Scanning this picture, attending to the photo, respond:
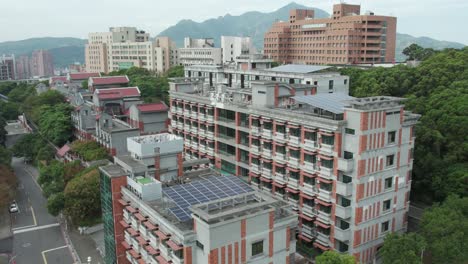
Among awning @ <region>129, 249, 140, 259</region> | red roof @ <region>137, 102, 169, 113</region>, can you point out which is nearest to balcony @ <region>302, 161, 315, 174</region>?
awning @ <region>129, 249, 140, 259</region>

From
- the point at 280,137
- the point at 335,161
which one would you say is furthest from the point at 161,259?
the point at 280,137

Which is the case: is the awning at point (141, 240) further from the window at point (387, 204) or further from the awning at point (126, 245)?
the window at point (387, 204)

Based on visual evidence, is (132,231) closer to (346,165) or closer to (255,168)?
(255,168)

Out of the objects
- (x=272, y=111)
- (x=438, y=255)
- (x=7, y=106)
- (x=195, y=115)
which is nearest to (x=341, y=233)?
(x=438, y=255)

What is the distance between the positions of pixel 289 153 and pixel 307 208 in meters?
6.74

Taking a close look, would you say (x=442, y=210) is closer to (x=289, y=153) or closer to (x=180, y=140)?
(x=289, y=153)

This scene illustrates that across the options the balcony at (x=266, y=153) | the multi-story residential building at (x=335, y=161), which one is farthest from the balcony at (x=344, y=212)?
the balcony at (x=266, y=153)

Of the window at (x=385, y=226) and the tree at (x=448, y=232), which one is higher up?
the tree at (x=448, y=232)

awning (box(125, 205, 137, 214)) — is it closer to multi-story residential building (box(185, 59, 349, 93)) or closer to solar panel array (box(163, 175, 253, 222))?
solar panel array (box(163, 175, 253, 222))

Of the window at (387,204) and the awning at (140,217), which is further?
the window at (387,204)

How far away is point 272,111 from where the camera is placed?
49125mm

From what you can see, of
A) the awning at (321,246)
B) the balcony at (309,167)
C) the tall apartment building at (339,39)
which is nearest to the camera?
the awning at (321,246)

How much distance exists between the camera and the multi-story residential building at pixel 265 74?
72.4m

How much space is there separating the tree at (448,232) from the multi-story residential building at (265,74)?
2695 cm
